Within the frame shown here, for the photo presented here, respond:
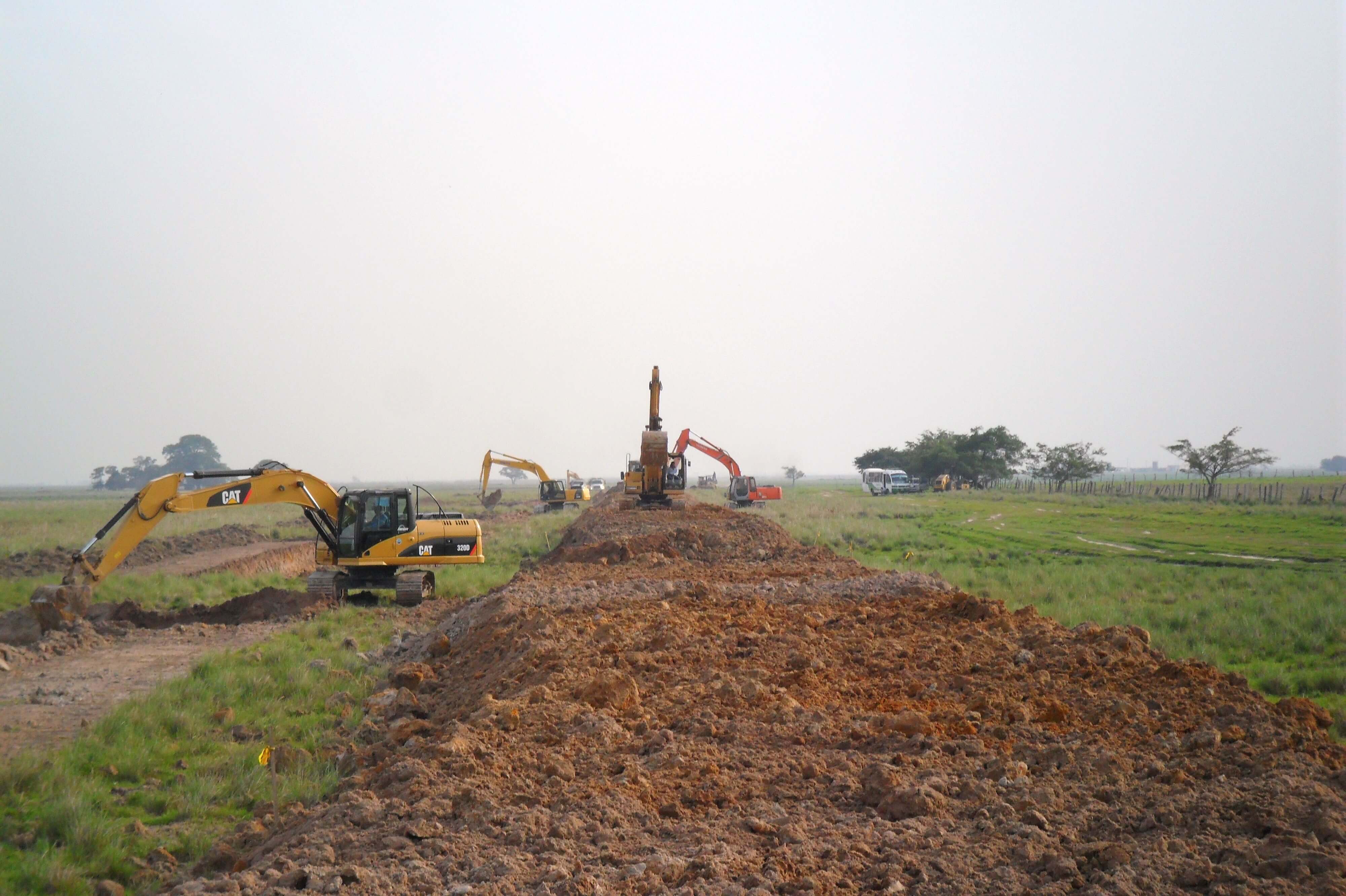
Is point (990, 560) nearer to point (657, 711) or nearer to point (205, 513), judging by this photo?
point (657, 711)

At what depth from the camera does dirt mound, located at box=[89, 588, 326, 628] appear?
660 inches

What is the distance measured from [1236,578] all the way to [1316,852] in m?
16.5

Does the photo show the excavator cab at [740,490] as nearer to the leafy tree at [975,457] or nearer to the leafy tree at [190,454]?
the leafy tree at [975,457]

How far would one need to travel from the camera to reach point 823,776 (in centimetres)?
595

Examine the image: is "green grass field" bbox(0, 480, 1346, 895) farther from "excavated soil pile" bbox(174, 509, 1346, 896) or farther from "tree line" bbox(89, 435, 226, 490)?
"tree line" bbox(89, 435, 226, 490)

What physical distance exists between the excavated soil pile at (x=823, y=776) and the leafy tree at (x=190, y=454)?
140609mm

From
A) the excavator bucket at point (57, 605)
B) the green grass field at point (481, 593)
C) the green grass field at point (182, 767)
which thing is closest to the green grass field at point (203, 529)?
the green grass field at point (481, 593)

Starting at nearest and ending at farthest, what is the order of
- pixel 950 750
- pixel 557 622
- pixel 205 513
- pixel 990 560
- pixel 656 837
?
pixel 656 837
pixel 950 750
pixel 557 622
pixel 990 560
pixel 205 513

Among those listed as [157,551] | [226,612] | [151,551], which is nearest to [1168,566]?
[226,612]

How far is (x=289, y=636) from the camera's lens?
14.7m

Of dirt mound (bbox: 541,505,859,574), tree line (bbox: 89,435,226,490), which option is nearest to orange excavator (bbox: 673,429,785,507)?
dirt mound (bbox: 541,505,859,574)

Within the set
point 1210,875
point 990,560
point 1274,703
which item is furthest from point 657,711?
point 990,560

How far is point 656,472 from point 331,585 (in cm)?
1661

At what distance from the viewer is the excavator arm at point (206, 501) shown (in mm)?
15391
